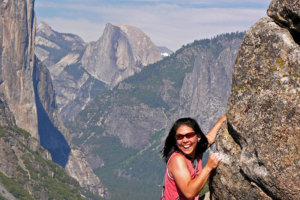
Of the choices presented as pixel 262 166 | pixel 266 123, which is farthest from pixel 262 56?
pixel 262 166

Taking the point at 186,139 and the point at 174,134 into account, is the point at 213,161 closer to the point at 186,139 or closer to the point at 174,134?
the point at 186,139

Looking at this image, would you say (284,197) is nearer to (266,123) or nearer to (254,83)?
(266,123)

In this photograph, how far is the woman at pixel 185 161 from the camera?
53.2ft

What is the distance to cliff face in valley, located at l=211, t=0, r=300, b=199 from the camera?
16156 millimetres

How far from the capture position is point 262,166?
55.1ft

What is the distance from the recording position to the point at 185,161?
16.5m

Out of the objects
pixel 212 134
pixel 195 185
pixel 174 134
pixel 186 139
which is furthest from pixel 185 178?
pixel 212 134

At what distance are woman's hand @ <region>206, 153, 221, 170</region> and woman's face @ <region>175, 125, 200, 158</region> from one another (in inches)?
25.2

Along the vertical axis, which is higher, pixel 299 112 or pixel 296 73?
A: pixel 296 73

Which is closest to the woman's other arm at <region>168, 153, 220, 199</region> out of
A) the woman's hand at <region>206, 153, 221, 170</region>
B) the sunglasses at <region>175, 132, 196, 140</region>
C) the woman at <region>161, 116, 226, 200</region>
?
the woman at <region>161, 116, 226, 200</region>

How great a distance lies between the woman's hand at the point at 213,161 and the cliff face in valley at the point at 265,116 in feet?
1.54

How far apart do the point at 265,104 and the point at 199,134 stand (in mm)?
2457

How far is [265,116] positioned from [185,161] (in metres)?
→ 2.85

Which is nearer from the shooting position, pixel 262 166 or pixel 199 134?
pixel 262 166
